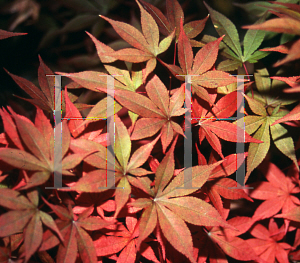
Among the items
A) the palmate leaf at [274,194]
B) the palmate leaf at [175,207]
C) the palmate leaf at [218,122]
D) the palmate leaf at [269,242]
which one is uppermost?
the palmate leaf at [218,122]

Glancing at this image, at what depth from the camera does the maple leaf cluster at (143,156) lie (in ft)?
1.33

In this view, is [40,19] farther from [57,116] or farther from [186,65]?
[186,65]

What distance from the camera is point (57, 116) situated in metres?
0.51

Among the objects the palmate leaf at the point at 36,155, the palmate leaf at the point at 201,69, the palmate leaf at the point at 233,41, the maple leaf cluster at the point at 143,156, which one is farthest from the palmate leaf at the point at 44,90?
the palmate leaf at the point at 233,41

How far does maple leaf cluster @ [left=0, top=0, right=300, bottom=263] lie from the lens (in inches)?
16.0

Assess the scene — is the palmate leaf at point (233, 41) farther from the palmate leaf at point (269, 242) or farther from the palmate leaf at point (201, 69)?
the palmate leaf at point (269, 242)

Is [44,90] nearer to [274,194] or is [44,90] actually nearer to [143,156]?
[143,156]

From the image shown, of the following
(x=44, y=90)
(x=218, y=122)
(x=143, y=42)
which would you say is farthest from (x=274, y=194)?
(x=44, y=90)

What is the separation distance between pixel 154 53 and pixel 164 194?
0.95ft

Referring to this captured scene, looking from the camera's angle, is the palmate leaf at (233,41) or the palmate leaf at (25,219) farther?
the palmate leaf at (233,41)

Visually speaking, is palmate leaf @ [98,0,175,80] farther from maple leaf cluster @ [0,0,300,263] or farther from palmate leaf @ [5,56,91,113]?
palmate leaf @ [5,56,91,113]

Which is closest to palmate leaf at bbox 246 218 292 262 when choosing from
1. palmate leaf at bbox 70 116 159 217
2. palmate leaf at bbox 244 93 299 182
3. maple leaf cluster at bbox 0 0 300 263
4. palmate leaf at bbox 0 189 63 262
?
maple leaf cluster at bbox 0 0 300 263

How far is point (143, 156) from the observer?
0.44 m

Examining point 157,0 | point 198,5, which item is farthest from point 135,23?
point 198,5
